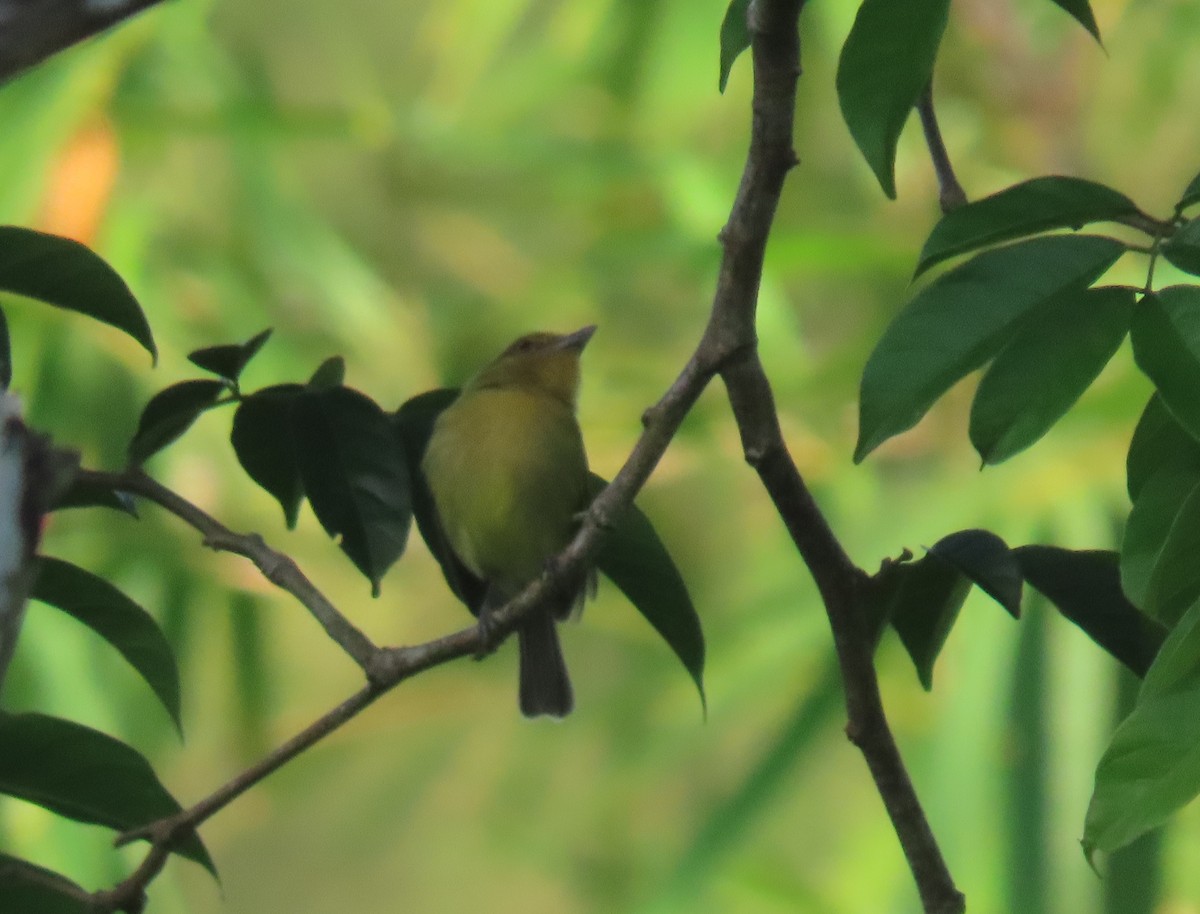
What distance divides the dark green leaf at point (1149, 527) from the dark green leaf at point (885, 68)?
31 centimetres

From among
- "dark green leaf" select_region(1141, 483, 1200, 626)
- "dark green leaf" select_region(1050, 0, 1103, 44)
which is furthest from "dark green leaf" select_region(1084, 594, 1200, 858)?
"dark green leaf" select_region(1050, 0, 1103, 44)

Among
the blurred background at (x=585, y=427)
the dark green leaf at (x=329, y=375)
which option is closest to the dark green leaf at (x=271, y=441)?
the dark green leaf at (x=329, y=375)

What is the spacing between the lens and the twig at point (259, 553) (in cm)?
150

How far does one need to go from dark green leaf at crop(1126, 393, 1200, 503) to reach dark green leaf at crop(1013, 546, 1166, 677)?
0.56ft

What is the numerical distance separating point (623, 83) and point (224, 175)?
140 centimetres

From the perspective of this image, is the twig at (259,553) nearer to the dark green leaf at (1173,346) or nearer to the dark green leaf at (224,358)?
the dark green leaf at (224,358)

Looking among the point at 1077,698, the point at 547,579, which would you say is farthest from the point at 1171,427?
the point at 1077,698

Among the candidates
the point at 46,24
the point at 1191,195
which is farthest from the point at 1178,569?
the point at 46,24

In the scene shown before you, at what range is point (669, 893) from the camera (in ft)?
14.5

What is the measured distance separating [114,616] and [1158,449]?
920 mm

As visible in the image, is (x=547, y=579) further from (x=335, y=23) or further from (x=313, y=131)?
(x=335, y=23)

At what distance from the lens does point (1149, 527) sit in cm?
125

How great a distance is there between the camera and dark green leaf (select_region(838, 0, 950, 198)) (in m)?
1.26

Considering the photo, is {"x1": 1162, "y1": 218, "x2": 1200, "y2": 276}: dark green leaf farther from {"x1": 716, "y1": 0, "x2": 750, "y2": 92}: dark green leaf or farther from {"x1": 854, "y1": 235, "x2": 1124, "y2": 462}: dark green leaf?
{"x1": 716, "y1": 0, "x2": 750, "y2": 92}: dark green leaf
